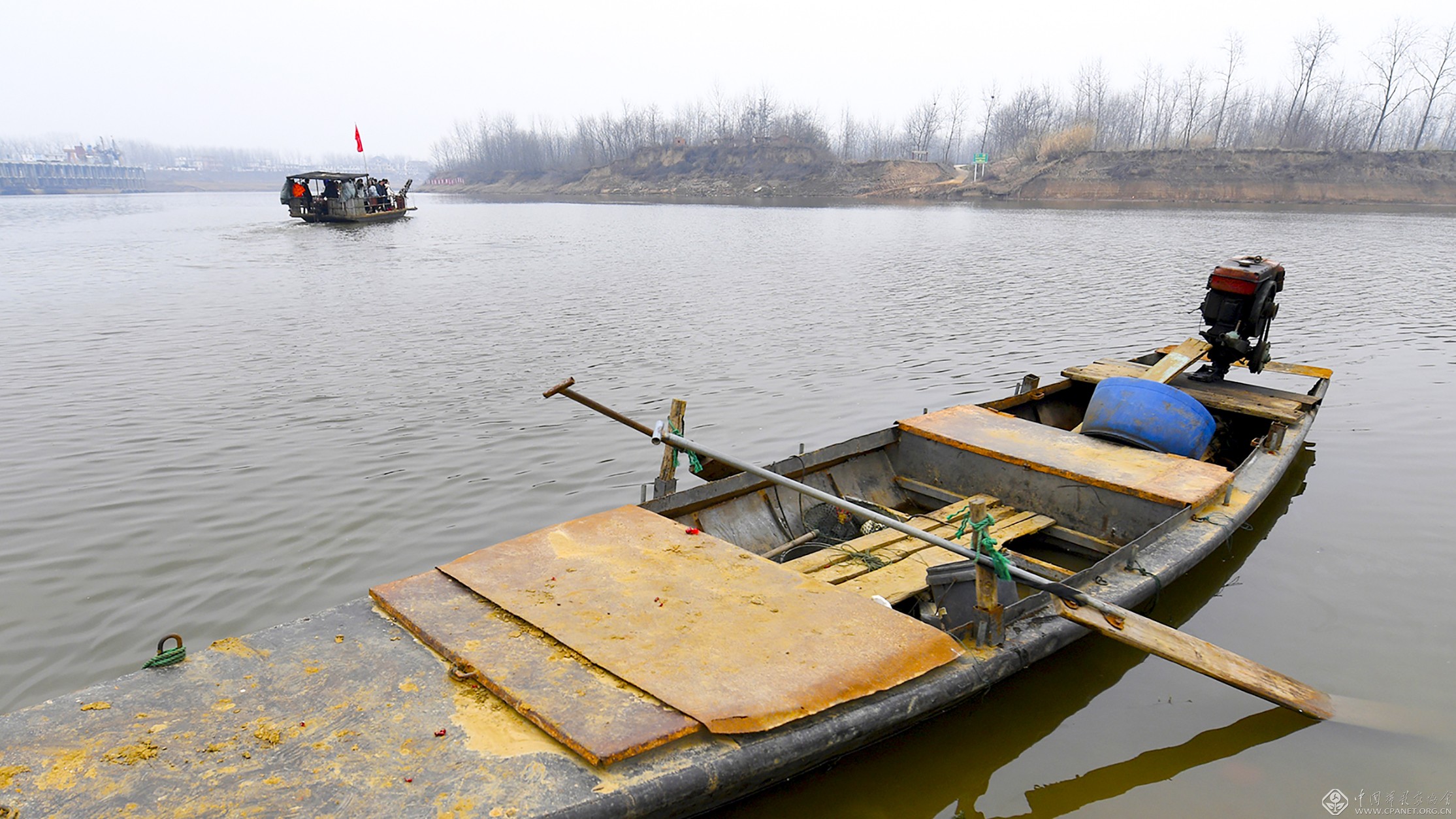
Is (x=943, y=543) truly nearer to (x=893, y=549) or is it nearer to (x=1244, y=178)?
(x=893, y=549)

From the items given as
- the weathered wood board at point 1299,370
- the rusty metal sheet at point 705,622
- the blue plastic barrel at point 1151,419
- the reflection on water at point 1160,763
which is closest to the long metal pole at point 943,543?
the rusty metal sheet at point 705,622

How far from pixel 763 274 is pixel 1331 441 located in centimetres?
1447

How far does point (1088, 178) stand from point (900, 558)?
204 ft

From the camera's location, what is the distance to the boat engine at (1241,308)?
7.72m

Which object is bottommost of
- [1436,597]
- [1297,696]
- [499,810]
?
[1436,597]

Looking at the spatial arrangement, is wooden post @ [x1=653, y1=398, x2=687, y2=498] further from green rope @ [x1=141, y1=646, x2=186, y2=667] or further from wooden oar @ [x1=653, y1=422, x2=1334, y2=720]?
green rope @ [x1=141, y1=646, x2=186, y2=667]

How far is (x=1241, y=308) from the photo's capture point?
7820 mm

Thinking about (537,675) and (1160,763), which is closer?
(537,675)

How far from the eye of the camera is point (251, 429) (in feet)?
28.2

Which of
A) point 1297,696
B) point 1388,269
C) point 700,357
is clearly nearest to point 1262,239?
point 1388,269

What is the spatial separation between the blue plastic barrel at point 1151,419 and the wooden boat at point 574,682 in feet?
3.75

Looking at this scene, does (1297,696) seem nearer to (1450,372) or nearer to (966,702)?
(966,702)

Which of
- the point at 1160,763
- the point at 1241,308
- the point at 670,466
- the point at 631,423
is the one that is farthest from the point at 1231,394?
the point at 631,423

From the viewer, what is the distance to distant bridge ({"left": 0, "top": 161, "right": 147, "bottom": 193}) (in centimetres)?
10719
